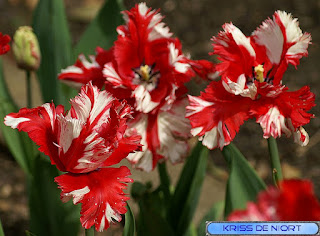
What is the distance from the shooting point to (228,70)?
27.5 inches

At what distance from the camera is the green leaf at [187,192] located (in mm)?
928

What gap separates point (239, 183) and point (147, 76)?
0.66 feet

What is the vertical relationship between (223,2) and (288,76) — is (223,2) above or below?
above

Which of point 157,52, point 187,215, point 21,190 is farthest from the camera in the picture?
point 21,190

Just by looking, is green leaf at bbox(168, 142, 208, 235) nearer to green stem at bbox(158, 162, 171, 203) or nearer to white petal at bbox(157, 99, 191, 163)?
green stem at bbox(158, 162, 171, 203)

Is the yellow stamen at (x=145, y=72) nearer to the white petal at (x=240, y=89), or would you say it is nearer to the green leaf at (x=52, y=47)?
the white petal at (x=240, y=89)

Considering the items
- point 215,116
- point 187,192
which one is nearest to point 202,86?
point 187,192

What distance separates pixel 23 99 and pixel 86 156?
4.29 ft

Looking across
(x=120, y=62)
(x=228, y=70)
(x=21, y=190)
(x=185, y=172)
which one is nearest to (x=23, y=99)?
(x=21, y=190)

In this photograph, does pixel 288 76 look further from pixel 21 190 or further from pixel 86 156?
pixel 86 156

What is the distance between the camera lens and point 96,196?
0.60 metres

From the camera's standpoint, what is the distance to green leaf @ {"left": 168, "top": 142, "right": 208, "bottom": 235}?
93 cm

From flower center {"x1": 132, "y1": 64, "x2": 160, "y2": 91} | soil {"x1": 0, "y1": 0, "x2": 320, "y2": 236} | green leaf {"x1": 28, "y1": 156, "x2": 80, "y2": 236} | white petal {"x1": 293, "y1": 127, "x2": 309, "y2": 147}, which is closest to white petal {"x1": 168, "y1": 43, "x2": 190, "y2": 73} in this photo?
flower center {"x1": 132, "y1": 64, "x2": 160, "y2": 91}

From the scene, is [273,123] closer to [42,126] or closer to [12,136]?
[42,126]
